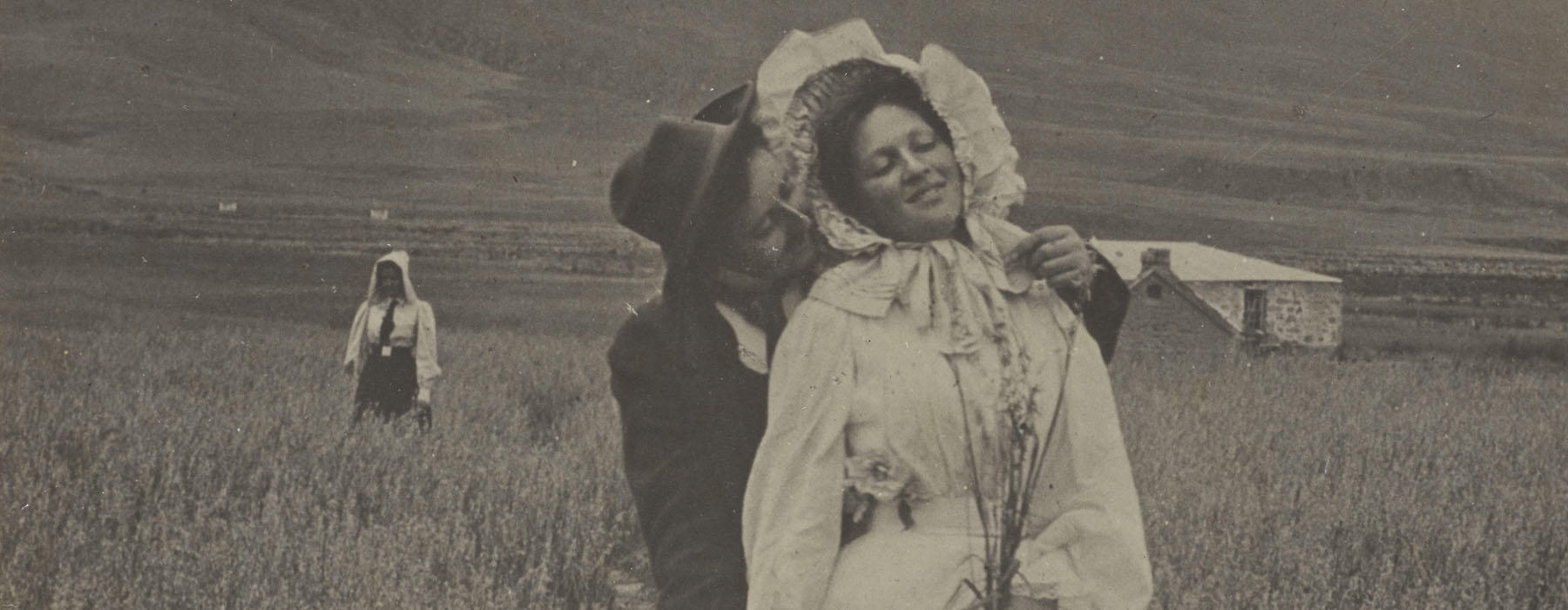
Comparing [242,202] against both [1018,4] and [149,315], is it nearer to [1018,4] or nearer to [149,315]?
[149,315]

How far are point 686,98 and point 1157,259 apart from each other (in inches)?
217

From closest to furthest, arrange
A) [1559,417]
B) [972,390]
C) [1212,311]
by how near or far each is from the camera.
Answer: [972,390] → [1559,417] → [1212,311]

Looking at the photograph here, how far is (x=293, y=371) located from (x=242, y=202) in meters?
1.12

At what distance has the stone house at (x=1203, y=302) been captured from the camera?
991 centimetres

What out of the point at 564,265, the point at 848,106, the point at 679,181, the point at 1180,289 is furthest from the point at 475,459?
the point at 1180,289

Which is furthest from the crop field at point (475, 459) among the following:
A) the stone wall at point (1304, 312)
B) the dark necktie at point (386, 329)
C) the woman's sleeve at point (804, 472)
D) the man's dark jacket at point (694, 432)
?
the woman's sleeve at point (804, 472)

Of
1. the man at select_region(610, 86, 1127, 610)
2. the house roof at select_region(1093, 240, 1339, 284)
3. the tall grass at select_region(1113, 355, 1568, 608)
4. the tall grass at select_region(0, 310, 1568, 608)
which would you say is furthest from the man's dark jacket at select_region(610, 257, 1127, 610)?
the house roof at select_region(1093, 240, 1339, 284)

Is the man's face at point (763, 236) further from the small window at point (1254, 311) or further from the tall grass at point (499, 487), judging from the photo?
the small window at point (1254, 311)

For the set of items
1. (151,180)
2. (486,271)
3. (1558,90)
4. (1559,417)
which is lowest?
(1559,417)

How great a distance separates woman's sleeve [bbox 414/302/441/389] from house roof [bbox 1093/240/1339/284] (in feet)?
16.6

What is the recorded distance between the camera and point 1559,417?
24.2 feet

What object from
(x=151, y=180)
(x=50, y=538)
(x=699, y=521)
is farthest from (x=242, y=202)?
(x=699, y=521)

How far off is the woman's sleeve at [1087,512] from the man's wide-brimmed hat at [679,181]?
1.83 feet

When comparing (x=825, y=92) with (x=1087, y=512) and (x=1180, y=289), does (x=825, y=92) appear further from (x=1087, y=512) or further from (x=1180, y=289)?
(x=1180, y=289)
